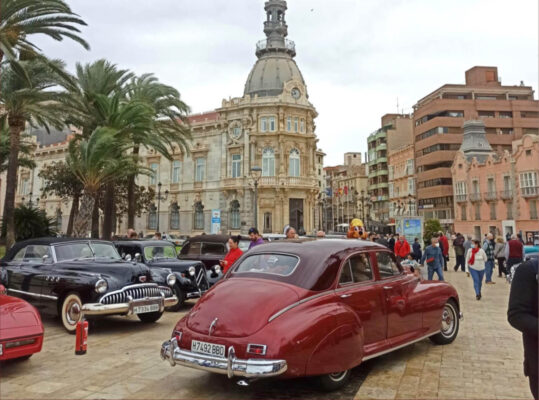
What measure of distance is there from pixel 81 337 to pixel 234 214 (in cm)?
3801

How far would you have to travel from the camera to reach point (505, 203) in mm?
43844

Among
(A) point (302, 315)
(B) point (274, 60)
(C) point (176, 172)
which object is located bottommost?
(A) point (302, 315)

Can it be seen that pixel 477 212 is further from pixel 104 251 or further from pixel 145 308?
Result: pixel 145 308

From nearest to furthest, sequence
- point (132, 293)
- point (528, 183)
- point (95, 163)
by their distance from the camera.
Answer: point (132, 293)
point (95, 163)
point (528, 183)

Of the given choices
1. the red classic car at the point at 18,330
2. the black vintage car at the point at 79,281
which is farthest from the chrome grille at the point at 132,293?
the red classic car at the point at 18,330

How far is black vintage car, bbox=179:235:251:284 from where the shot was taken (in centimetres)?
1191

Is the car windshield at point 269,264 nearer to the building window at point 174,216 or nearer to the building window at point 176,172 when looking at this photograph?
the building window at point 174,216

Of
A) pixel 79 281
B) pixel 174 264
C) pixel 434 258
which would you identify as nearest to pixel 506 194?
pixel 434 258

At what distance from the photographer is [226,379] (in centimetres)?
496

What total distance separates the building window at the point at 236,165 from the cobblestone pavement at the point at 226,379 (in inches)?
1461

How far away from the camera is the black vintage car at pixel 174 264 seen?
985 centimetres

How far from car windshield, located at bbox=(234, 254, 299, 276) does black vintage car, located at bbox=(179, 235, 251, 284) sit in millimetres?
6639

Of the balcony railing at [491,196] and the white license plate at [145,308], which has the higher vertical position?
the balcony railing at [491,196]

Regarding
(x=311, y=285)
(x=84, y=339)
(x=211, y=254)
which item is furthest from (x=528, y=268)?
(x=211, y=254)
